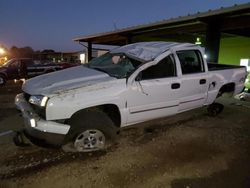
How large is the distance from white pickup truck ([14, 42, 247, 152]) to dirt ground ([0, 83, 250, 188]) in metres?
0.35

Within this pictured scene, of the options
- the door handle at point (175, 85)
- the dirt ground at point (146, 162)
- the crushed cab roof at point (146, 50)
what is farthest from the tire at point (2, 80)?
the door handle at point (175, 85)

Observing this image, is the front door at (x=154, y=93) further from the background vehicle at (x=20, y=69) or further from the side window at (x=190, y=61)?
the background vehicle at (x=20, y=69)

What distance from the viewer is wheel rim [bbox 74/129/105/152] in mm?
3922

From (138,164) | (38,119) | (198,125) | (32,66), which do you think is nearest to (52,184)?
(38,119)

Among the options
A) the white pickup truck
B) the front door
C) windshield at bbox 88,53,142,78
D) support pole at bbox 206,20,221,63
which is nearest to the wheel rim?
the white pickup truck

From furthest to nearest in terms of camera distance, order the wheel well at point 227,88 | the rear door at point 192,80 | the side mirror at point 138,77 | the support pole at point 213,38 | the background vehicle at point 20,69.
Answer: the background vehicle at point 20,69
the support pole at point 213,38
the wheel well at point 227,88
the rear door at point 192,80
the side mirror at point 138,77

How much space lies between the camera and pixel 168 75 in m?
4.68

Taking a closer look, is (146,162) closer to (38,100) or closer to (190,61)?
(38,100)

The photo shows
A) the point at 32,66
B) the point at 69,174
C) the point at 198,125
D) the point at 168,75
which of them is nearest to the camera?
the point at 69,174

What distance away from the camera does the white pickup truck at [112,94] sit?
3658 millimetres

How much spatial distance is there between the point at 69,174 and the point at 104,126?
91cm

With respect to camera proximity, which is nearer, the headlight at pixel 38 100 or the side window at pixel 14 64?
the headlight at pixel 38 100

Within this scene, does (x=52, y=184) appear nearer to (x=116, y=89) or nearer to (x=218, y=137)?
(x=116, y=89)

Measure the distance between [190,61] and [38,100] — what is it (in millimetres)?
3158
